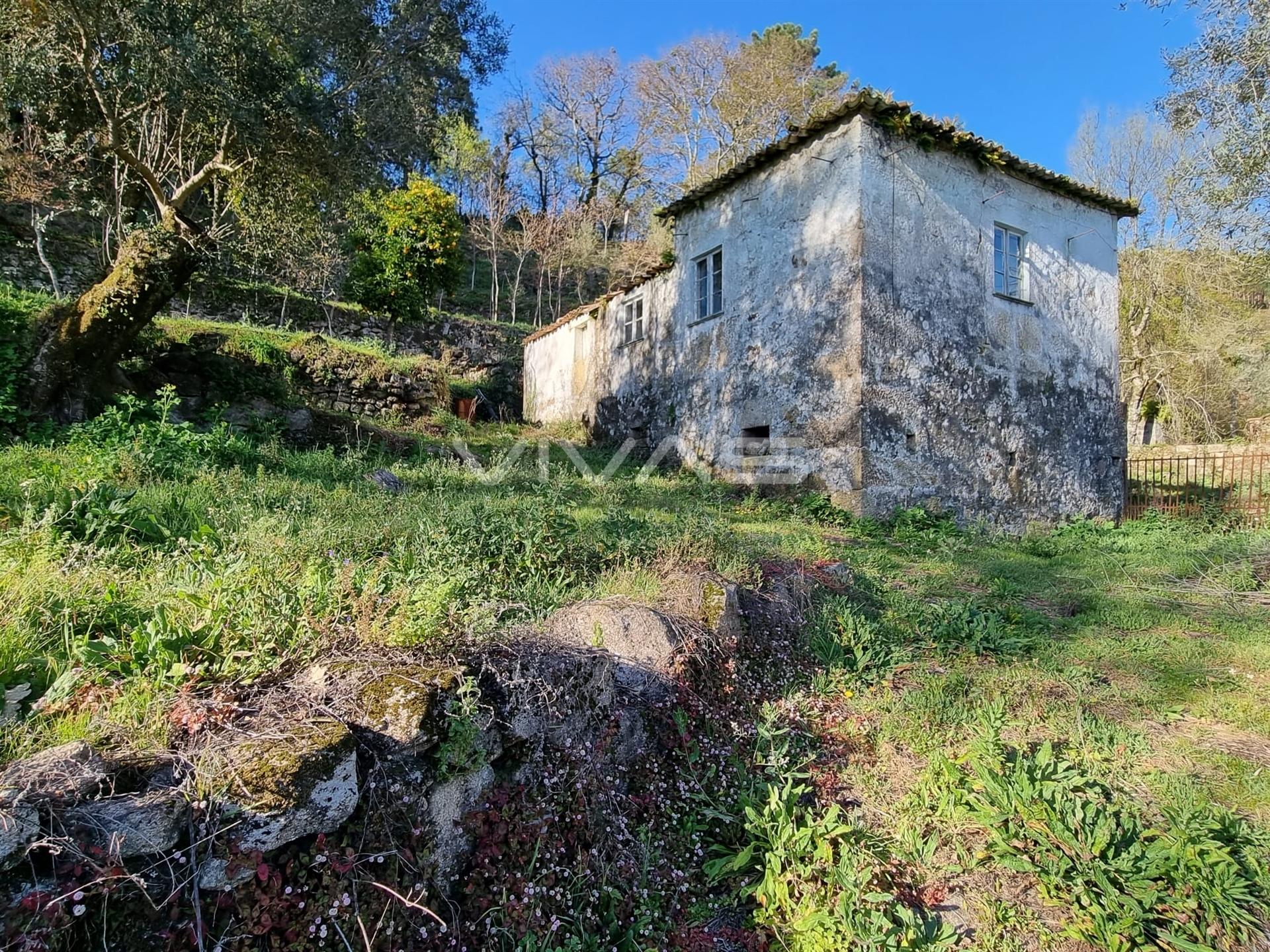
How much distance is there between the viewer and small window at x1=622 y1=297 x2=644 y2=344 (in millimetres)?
13023

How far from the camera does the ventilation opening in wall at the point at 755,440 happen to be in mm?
9625

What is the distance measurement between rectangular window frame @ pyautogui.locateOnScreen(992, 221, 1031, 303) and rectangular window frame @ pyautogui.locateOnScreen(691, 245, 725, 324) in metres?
4.24

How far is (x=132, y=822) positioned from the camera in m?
1.78

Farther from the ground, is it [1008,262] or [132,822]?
[1008,262]

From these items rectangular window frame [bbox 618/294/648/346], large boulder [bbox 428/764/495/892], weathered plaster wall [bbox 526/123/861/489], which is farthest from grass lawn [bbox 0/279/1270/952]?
rectangular window frame [bbox 618/294/648/346]

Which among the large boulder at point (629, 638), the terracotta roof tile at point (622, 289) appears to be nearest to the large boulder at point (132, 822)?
the large boulder at point (629, 638)

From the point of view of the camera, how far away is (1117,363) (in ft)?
36.7

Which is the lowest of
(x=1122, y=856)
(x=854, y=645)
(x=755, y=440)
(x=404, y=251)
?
(x=1122, y=856)

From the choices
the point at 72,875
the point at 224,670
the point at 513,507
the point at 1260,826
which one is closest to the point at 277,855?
the point at 72,875

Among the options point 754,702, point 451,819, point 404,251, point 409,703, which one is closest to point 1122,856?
point 754,702

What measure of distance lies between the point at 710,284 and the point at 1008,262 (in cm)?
475

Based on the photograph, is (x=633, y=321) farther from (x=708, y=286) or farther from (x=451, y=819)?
(x=451, y=819)

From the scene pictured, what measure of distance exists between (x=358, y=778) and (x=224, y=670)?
0.69 m

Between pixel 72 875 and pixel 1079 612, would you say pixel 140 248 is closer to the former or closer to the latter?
pixel 72 875
